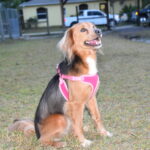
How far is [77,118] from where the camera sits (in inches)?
141

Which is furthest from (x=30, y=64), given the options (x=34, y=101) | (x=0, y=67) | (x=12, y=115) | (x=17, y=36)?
(x=17, y=36)

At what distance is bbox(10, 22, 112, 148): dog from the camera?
3490 millimetres

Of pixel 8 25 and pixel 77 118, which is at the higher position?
pixel 8 25

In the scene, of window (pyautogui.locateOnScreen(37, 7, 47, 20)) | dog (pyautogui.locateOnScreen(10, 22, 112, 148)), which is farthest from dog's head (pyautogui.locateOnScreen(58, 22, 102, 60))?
window (pyautogui.locateOnScreen(37, 7, 47, 20))

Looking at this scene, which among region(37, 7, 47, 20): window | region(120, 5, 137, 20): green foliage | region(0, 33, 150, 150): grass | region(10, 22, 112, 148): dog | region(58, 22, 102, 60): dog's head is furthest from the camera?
region(37, 7, 47, 20): window

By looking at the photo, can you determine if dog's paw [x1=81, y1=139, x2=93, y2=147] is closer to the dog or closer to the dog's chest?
the dog

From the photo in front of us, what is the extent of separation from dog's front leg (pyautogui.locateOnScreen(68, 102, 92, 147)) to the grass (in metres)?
0.10

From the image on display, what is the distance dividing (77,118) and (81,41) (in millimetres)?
942

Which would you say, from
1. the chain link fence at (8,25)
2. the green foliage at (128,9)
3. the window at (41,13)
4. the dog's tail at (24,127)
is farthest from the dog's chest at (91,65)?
the window at (41,13)

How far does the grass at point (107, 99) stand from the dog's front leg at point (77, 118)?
97mm

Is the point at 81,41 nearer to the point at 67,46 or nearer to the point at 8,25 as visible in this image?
the point at 67,46

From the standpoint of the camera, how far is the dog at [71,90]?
3490 millimetres

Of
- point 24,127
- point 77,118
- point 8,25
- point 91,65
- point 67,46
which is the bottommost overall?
point 24,127

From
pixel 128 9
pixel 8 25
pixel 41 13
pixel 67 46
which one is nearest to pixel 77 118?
pixel 67 46
